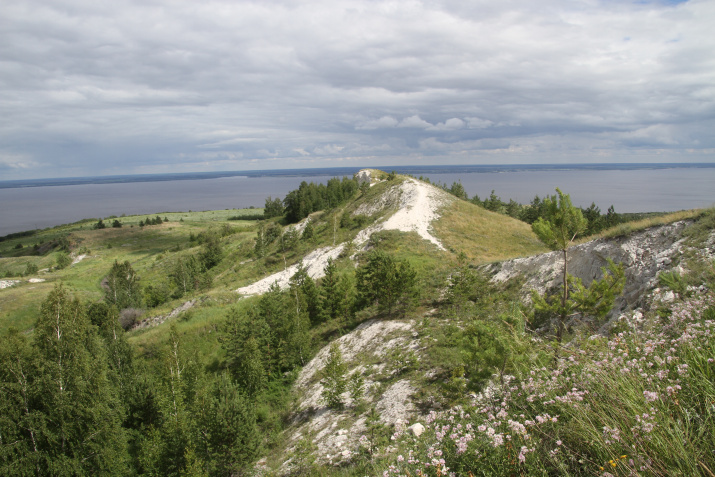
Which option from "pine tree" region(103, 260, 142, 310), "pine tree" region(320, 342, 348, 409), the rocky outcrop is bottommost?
"pine tree" region(103, 260, 142, 310)

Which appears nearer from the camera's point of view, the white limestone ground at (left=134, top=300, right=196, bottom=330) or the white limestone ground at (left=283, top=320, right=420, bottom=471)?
the white limestone ground at (left=283, top=320, right=420, bottom=471)

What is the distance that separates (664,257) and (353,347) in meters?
17.1

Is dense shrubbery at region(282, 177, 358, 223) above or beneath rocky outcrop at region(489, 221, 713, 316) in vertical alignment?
above

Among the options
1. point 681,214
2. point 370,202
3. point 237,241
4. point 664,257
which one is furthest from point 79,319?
point 237,241

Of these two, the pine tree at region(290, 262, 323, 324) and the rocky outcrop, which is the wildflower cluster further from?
the pine tree at region(290, 262, 323, 324)

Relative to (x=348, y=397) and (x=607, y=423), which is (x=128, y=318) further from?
(x=607, y=423)

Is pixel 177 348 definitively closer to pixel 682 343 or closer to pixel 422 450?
pixel 422 450

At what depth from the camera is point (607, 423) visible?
4.66 meters

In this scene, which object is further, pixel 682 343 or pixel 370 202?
pixel 370 202

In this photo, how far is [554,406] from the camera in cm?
577

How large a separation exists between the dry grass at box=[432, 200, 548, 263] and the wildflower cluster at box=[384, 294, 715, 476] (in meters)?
26.7

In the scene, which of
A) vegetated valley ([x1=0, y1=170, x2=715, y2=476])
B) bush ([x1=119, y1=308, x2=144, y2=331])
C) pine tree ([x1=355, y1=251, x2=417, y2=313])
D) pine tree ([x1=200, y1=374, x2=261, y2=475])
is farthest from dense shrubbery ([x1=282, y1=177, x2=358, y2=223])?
pine tree ([x1=200, y1=374, x2=261, y2=475])

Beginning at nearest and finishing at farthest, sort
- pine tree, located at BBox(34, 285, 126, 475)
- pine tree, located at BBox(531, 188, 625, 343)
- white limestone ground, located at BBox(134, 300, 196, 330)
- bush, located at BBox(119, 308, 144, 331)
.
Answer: pine tree, located at BBox(531, 188, 625, 343) < pine tree, located at BBox(34, 285, 126, 475) < white limestone ground, located at BBox(134, 300, 196, 330) < bush, located at BBox(119, 308, 144, 331)

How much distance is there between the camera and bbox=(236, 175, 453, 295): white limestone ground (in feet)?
136
